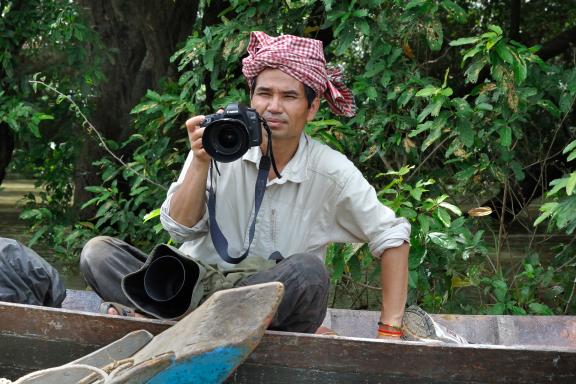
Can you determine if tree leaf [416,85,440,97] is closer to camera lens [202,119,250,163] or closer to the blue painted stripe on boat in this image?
camera lens [202,119,250,163]

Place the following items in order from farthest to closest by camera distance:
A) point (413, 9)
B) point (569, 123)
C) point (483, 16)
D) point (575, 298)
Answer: point (483, 16) → point (569, 123) → point (575, 298) → point (413, 9)

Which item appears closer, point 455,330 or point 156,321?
point 156,321

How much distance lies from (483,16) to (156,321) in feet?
19.6

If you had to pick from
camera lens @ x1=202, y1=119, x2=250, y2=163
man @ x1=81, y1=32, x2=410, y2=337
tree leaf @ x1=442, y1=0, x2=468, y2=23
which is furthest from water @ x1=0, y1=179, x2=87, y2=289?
camera lens @ x1=202, y1=119, x2=250, y2=163

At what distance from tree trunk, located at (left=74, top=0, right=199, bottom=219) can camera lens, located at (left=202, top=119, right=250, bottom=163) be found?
317 cm

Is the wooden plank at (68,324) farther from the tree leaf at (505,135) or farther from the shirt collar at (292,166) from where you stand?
the tree leaf at (505,135)

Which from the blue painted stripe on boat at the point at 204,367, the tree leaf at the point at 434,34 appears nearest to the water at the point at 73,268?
the tree leaf at the point at 434,34

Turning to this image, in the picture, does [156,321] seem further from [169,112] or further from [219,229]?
[169,112]

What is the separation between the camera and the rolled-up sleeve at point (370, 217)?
3029 mm

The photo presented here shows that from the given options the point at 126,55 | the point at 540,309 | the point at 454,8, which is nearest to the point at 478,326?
the point at 540,309

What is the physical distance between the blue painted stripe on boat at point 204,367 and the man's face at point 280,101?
870 mm

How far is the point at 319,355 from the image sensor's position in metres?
2.71

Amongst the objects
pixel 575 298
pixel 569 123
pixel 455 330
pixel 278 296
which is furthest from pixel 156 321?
pixel 569 123

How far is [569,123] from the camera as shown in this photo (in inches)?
255
